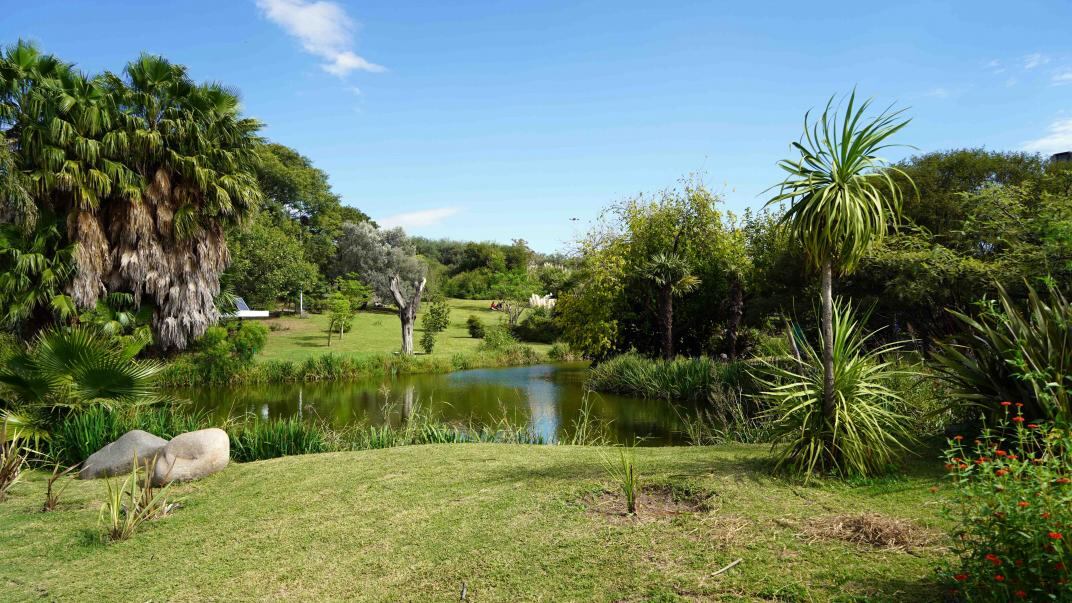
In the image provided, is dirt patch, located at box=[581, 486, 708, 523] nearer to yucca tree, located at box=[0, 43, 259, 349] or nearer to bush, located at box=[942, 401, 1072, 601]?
bush, located at box=[942, 401, 1072, 601]

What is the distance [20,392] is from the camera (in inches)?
342

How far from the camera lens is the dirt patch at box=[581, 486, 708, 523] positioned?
4844 mm

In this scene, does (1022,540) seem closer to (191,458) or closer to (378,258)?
(191,458)

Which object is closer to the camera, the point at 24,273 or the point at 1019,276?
the point at 1019,276

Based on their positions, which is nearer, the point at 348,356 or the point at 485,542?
the point at 485,542

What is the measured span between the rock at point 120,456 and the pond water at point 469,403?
12.0 ft

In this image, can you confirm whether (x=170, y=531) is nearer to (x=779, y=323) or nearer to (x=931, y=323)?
(x=931, y=323)

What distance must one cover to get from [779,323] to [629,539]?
19729mm

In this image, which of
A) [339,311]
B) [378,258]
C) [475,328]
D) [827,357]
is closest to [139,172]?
[339,311]

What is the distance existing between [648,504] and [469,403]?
42.1 ft

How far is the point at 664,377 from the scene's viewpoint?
60.4 ft

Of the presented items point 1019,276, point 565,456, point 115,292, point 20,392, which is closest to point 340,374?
point 115,292

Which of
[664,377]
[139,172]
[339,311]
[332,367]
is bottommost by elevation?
[332,367]

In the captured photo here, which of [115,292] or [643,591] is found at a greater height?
[115,292]
